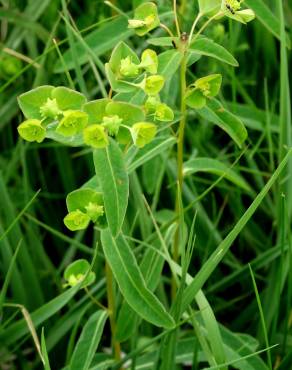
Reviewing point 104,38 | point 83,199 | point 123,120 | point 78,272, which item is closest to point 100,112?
point 123,120

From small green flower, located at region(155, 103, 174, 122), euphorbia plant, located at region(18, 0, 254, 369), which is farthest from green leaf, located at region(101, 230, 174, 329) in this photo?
small green flower, located at region(155, 103, 174, 122)

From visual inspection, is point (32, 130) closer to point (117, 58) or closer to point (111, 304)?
point (117, 58)

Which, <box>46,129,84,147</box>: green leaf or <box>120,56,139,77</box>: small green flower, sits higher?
<box>120,56,139,77</box>: small green flower

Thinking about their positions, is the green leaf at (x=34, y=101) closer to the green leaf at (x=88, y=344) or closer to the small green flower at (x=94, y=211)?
the small green flower at (x=94, y=211)

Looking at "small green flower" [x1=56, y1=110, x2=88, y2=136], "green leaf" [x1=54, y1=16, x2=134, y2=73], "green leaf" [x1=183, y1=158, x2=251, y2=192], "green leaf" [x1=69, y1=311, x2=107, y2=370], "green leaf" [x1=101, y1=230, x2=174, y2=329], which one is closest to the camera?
"small green flower" [x1=56, y1=110, x2=88, y2=136]

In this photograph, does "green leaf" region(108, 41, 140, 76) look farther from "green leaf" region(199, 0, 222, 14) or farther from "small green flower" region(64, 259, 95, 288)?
"small green flower" region(64, 259, 95, 288)

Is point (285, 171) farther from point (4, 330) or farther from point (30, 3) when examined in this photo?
point (30, 3)
